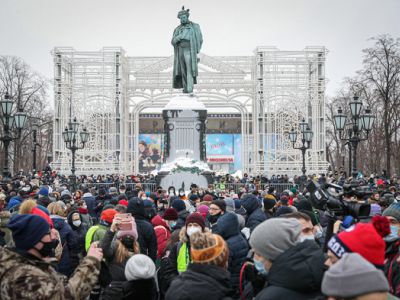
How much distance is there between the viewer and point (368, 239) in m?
3.65

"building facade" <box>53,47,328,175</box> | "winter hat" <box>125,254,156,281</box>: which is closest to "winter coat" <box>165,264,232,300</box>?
"winter hat" <box>125,254,156,281</box>

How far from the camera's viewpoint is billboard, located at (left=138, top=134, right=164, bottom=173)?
2409 inches

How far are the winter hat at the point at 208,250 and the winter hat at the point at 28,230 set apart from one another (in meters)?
1.11

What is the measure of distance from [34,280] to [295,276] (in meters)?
1.71

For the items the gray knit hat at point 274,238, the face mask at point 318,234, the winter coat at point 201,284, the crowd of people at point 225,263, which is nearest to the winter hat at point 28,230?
the crowd of people at point 225,263

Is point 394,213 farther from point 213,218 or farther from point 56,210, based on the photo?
point 56,210

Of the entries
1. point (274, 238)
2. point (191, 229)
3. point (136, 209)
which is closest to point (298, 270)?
point (274, 238)

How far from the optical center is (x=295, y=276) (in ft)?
13.0

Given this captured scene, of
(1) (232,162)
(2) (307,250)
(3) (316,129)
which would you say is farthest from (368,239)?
(1) (232,162)

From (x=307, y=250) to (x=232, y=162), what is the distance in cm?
5701

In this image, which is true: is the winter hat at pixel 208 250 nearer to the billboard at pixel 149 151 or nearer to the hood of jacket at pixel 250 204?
the hood of jacket at pixel 250 204

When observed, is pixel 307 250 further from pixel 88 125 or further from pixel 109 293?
pixel 88 125

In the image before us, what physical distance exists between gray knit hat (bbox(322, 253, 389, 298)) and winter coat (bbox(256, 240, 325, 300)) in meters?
0.80

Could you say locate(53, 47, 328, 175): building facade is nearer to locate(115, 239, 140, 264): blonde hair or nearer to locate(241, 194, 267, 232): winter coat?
locate(241, 194, 267, 232): winter coat
